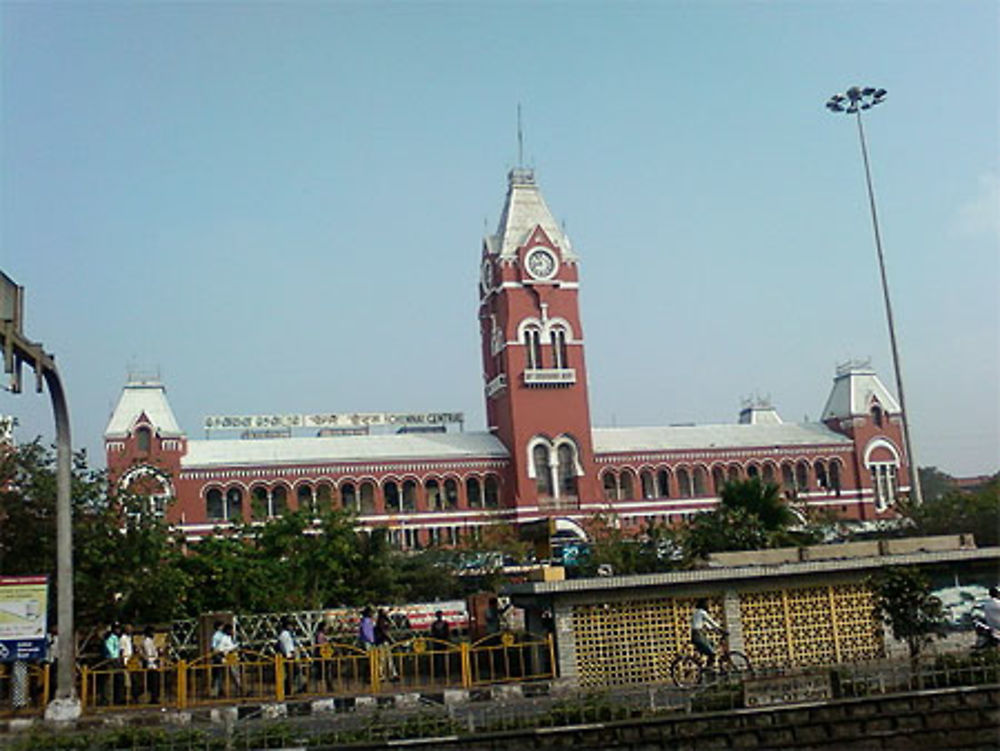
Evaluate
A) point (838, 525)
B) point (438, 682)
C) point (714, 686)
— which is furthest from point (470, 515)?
point (714, 686)

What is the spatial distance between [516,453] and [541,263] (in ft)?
32.8

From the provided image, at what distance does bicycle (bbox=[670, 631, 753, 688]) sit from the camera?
1520cm

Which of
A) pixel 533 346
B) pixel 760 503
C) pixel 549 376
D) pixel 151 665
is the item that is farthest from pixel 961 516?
pixel 151 665

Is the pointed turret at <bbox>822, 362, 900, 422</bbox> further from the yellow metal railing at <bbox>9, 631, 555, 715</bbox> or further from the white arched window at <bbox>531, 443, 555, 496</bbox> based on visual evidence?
the yellow metal railing at <bbox>9, 631, 555, 715</bbox>

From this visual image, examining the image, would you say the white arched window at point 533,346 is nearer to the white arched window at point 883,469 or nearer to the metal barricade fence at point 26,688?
the white arched window at point 883,469

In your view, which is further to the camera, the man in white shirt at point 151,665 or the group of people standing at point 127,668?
the man in white shirt at point 151,665

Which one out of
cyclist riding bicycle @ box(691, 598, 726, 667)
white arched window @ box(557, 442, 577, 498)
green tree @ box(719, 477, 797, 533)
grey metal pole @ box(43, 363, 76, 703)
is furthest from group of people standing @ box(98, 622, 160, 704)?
white arched window @ box(557, 442, 577, 498)

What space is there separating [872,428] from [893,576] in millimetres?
45372

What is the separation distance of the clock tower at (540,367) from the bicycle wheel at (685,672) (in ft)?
115

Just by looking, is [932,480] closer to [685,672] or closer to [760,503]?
[760,503]

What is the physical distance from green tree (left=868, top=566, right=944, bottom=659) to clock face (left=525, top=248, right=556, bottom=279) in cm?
3808

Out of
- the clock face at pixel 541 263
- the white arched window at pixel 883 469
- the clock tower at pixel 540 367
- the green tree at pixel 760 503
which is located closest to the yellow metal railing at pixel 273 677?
the green tree at pixel 760 503

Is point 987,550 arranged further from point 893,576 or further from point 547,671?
point 547,671

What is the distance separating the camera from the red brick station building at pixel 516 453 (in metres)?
50.0
